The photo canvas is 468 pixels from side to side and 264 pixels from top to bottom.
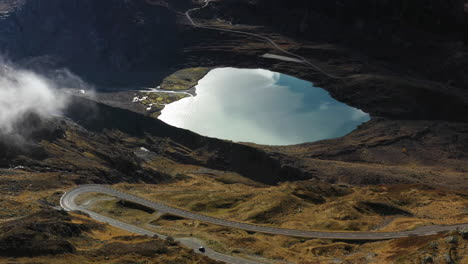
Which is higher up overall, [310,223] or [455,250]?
[455,250]

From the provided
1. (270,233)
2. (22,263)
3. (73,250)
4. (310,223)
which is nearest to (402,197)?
(310,223)

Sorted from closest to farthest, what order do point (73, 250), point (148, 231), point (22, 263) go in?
point (22, 263), point (73, 250), point (148, 231)

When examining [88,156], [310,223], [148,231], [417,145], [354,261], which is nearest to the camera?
[354,261]

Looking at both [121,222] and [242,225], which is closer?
[121,222]

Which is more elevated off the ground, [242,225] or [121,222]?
[121,222]

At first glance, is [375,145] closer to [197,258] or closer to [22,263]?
[197,258]

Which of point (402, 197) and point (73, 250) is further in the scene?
point (402, 197)

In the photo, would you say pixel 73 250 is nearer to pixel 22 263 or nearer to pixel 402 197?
pixel 22 263

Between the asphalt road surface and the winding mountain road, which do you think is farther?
the winding mountain road

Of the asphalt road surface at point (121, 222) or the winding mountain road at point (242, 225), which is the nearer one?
the asphalt road surface at point (121, 222)
